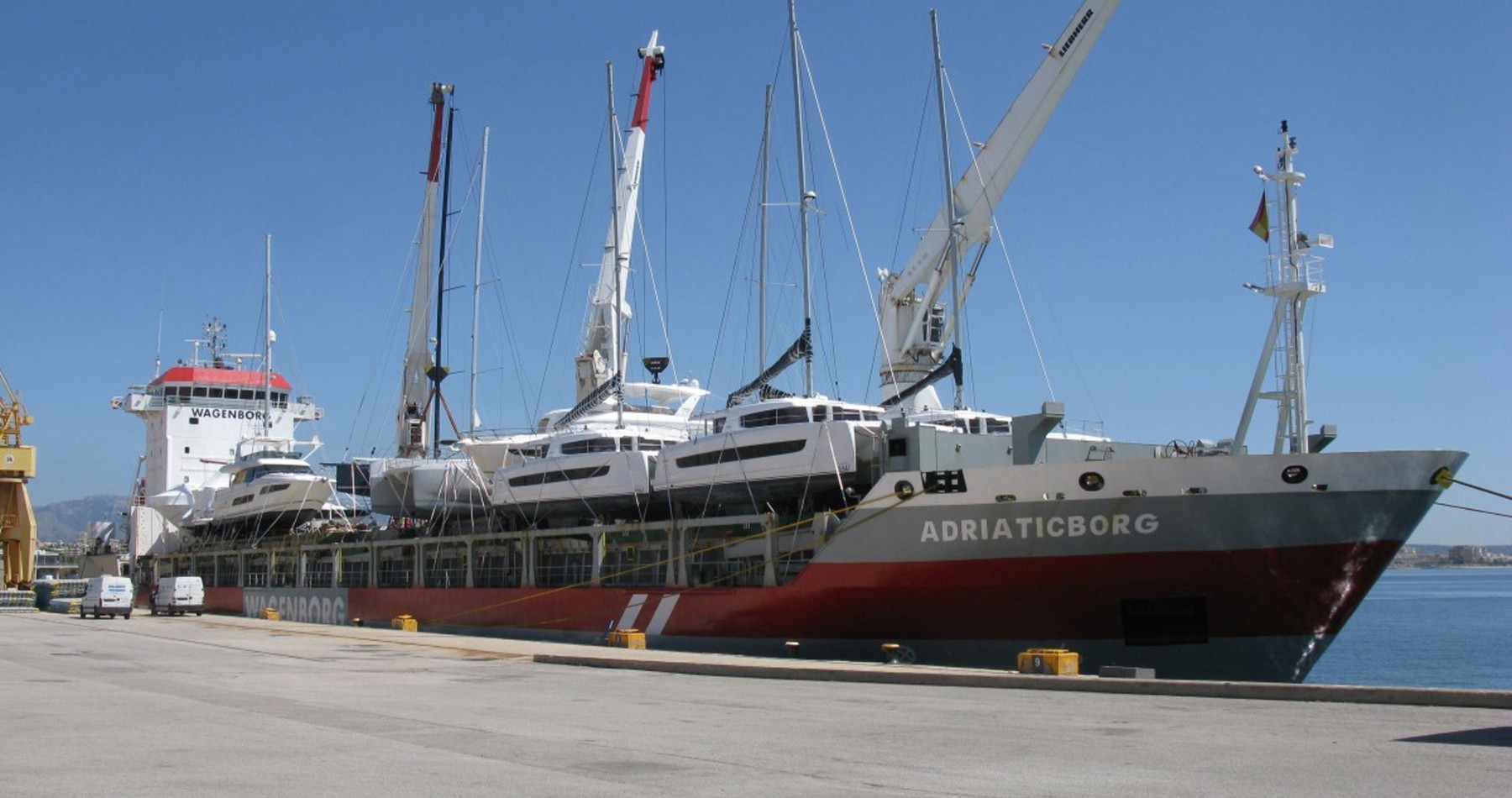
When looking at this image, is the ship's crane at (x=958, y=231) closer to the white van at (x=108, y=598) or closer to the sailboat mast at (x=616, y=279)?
the sailboat mast at (x=616, y=279)

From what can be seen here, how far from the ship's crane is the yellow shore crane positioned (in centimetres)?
4186

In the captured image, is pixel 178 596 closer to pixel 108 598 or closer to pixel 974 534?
pixel 108 598

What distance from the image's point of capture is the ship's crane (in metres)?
32.4

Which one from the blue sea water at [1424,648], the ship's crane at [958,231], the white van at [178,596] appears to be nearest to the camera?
the ship's crane at [958,231]

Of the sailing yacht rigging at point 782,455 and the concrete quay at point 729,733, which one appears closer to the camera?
the concrete quay at point 729,733

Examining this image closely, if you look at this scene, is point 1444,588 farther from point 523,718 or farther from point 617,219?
point 523,718

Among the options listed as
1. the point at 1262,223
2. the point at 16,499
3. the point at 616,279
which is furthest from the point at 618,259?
the point at 16,499

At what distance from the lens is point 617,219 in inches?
1578

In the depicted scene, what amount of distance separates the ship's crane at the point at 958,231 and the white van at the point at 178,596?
28849mm

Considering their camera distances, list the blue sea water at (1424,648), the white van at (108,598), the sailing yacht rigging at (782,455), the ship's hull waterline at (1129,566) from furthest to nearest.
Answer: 1. the white van at (108,598)
2. the blue sea water at (1424,648)
3. the sailing yacht rigging at (782,455)
4. the ship's hull waterline at (1129,566)

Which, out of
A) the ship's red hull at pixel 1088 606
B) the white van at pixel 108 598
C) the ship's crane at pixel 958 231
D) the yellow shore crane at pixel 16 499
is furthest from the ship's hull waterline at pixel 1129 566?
the yellow shore crane at pixel 16 499

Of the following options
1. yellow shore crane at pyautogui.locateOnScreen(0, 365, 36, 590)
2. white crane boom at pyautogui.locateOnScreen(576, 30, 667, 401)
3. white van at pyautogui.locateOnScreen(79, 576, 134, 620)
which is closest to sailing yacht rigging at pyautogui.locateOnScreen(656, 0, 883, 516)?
white crane boom at pyautogui.locateOnScreen(576, 30, 667, 401)

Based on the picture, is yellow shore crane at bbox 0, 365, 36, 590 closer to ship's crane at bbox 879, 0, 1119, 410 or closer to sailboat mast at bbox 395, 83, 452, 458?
sailboat mast at bbox 395, 83, 452, 458

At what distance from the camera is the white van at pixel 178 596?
Result: 4741 cm
